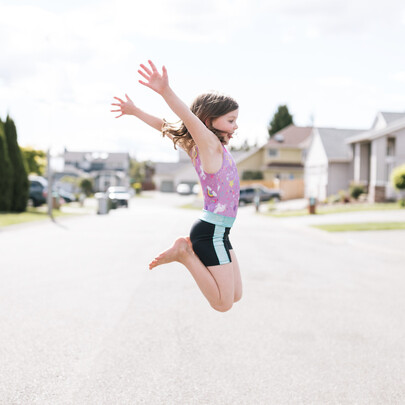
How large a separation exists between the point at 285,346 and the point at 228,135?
2.68m

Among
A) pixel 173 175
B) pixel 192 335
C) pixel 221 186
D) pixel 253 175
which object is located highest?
pixel 221 186

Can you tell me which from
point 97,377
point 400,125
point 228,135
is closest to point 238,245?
point 97,377


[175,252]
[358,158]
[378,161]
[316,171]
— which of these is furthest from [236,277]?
[316,171]

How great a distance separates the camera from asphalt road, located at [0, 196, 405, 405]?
397cm

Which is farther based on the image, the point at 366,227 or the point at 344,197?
the point at 344,197

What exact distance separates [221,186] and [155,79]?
754 millimetres

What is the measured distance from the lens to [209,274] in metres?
3.32

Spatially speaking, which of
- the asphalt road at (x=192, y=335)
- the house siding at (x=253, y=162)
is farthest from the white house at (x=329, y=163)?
the asphalt road at (x=192, y=335)

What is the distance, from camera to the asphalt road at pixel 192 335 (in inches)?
156

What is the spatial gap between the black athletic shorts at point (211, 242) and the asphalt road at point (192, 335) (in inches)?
43.3

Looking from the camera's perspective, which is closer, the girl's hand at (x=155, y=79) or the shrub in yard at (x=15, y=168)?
the girl's hand at (x=155, y=79)

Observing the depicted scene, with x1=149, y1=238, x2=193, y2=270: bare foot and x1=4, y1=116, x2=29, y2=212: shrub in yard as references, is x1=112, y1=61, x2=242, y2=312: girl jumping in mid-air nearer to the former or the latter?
x1=149, y1=238, x2=193, y2=270: bare foot

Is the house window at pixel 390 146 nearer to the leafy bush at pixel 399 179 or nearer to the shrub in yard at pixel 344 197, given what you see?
the shrub in yard at pixel 344 197

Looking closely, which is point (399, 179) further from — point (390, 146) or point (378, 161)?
point (390, 146)
